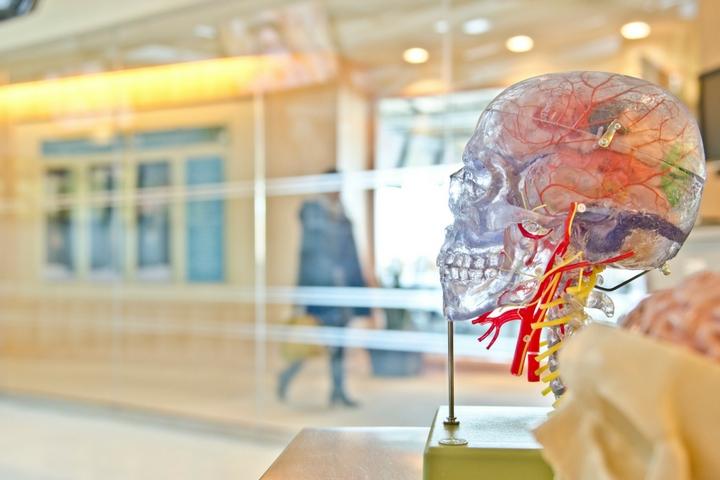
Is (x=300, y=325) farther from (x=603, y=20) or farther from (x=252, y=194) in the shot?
(x=603, y=20)

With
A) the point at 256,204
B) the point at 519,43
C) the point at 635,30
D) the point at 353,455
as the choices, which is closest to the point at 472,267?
the point at 353,455

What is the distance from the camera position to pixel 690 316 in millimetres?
625

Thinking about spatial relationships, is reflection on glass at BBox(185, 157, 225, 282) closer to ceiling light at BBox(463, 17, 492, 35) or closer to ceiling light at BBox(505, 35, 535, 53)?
ceiling light at BBox(463, 17, 492, 35)

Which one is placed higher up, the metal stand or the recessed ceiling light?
the recessed ceiling light

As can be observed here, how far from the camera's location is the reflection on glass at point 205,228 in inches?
274

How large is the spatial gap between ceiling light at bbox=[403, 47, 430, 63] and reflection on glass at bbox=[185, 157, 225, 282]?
1.94 meters

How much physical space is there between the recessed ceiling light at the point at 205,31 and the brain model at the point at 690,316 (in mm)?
6578

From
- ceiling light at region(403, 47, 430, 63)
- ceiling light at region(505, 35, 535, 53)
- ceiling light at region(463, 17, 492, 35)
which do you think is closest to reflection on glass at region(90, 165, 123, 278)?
ceiling light at region(403, 47, 430, 63)

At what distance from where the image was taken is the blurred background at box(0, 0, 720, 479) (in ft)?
17.7

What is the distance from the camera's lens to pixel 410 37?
5812mm

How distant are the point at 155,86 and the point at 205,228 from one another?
1439mm

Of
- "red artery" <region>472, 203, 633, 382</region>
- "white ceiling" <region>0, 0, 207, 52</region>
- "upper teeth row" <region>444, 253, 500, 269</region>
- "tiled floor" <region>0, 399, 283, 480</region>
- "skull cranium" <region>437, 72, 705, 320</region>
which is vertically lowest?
"tiled floor" <region>0, 399, 283, 480</region>

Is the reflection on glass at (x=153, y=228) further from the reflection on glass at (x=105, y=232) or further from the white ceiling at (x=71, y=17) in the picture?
the white ceiling at (x=71, y=17)

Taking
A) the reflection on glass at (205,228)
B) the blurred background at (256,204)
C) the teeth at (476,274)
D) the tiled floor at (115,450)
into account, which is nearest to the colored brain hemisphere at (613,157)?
the teeth at (476,274)
